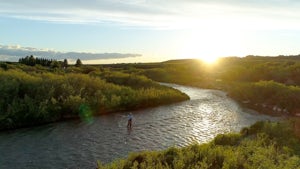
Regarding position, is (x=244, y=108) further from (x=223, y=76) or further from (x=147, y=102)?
(x=223, y=76)

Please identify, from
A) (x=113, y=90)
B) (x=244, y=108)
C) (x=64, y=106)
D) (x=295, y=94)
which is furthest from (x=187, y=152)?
(x=295, y=94)

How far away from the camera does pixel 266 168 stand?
26.0m

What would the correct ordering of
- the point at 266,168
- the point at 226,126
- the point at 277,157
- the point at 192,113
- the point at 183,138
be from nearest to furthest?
the point at 266,168
the point at 277,157
the point at 183,138
the point at 226,126
the point at 192,113

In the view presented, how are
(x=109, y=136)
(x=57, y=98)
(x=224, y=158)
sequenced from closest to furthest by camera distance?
1. (x=224, y=158)
2. (x=109, y=136)
3. (x=57, y=98)

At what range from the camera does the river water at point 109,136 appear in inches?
1427

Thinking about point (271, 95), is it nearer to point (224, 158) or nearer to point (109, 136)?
point (109, 136)

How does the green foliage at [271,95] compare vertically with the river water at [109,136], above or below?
above

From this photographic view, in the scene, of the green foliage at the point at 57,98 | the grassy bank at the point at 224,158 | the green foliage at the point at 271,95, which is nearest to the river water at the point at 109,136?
the green foliage at the point at 57,98

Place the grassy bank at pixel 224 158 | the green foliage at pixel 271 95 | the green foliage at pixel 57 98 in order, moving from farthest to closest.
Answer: the green foliage at pixel 271 95
the green foliage at pixel 57 98
the grassy bank at pixel 224 158

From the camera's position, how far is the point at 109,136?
1795 inches

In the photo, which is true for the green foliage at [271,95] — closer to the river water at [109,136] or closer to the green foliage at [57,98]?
the river water at [109,136]

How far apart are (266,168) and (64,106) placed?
38967 millimetres

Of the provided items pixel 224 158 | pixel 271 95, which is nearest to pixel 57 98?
pixel 224 158

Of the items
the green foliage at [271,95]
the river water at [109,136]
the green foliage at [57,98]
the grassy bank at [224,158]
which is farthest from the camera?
the green foliage at [271,95]
